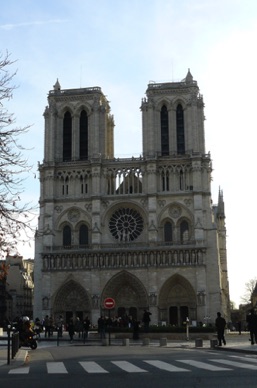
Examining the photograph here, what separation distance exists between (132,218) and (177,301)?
30.8 feet

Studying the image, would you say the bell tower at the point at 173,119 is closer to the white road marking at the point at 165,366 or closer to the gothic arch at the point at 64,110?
the gothic arch at the point at 64,110

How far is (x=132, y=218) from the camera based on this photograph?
6475cm

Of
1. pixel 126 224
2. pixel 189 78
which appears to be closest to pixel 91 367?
pixel 126 224

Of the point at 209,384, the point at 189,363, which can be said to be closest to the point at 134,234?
the point at 189,363

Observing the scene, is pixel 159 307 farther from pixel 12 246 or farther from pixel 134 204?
pixel 12 246

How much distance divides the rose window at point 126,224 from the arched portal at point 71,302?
21.0 ft

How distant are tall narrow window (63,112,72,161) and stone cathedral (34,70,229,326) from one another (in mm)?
106

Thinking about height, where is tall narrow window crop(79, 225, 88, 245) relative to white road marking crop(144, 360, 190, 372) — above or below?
above

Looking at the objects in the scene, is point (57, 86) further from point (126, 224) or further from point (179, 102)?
point (126, 224)

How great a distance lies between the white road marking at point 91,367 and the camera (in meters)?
14.2

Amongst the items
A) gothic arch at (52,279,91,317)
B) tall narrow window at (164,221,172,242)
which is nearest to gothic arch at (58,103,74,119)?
tall narrow window at (164,221,172,242)

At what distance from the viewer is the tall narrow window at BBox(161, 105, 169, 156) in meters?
65.9

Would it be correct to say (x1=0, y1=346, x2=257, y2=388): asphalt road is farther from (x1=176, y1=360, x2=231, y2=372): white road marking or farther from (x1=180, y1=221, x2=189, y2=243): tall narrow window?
(x1=180, y1=221, x2=189, y2=243): tall narrow window

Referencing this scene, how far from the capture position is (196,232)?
6150 cm
